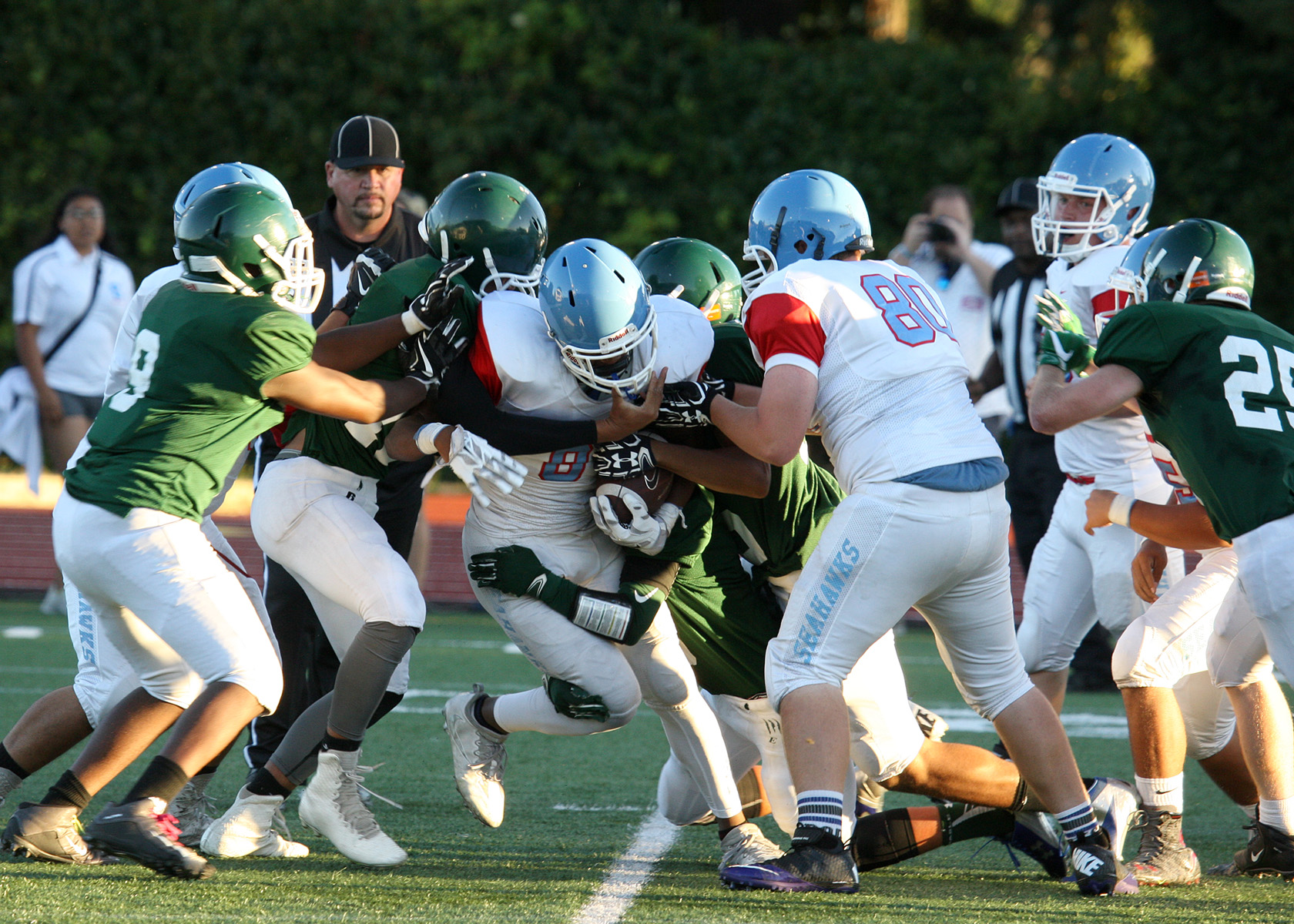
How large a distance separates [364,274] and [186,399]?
32.3 inches

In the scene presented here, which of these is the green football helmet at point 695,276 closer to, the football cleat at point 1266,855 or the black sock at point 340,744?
the black sock at point 340,744

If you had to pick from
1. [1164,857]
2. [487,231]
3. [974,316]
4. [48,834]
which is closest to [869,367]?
[487,231]

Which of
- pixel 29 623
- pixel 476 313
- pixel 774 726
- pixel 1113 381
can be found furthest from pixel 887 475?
pixel 29 623

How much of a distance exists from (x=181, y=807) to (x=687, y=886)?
1.45 m

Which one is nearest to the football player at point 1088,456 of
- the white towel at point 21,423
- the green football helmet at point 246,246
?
the green football helmet at point 246,246

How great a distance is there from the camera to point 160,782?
11.0 feet

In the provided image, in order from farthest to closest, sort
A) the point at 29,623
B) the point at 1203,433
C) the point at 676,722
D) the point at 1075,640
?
1. the point at 29,623
2. the point at 1075,640
3. the point at 676,722
4. the point at 1203,433

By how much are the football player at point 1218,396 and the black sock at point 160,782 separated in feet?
7.35

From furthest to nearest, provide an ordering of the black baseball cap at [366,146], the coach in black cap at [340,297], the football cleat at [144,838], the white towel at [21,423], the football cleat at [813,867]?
the white towel at [21,423] → the black baseball cap at [366,146] → the coach in black cap at [340,297] → the football cleat at [813,867] → the football cleat at [144,838]

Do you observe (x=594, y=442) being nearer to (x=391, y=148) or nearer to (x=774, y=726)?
(x=774, y=726)

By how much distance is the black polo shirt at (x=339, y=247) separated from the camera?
488 cm

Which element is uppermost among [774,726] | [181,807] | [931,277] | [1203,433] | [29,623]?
[1203,433]

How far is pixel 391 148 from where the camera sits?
4859 mm

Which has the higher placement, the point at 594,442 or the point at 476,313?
the point at 476,313
